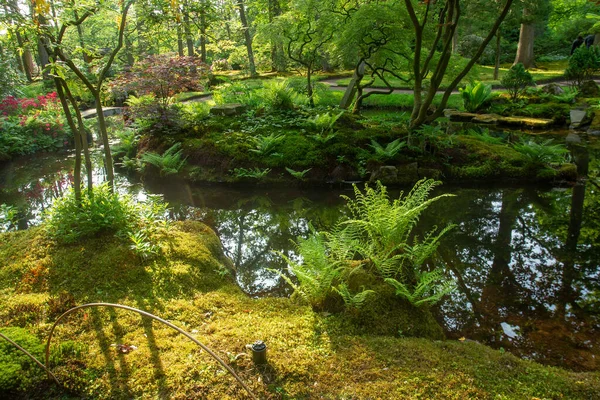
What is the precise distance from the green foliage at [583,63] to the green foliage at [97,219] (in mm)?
18253

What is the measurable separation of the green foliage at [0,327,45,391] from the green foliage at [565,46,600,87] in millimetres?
19892

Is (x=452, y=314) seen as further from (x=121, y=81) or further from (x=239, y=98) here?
(x=239, y=98)

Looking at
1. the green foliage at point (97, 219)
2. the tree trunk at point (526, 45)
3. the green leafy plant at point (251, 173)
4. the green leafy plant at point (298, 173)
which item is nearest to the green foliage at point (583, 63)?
the tree trunk at point (526, 45)

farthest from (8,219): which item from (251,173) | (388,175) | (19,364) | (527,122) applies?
(527,122)

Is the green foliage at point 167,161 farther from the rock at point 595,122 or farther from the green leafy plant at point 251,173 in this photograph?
the rock at point 595,122

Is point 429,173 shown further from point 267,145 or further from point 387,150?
point 267,145

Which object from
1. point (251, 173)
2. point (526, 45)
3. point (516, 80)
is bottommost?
point (251, 173)

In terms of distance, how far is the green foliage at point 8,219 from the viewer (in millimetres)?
5928

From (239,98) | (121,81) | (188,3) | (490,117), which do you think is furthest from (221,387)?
(490,117)

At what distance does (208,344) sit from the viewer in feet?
10.4

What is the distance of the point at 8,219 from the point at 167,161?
388 centimetres

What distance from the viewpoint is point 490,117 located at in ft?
48.3

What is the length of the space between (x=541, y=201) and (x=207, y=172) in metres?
7.03

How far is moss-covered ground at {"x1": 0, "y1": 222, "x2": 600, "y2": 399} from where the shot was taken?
279 centimetres
